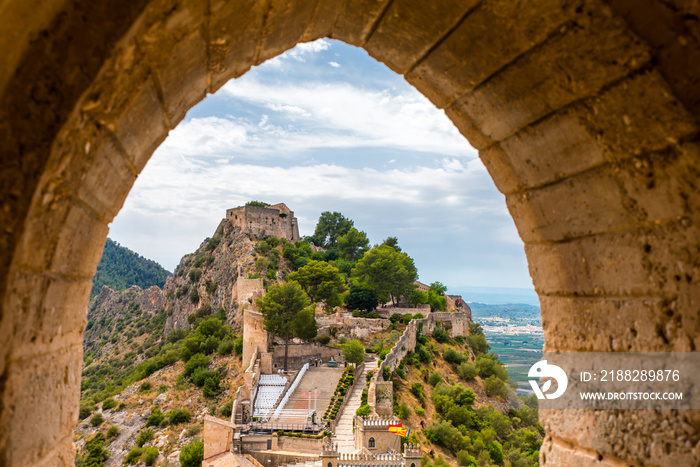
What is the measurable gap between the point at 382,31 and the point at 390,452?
18.1 metres

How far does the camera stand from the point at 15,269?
1280mm

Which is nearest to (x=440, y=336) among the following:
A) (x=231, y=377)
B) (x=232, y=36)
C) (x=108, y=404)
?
(x=231, y=377)

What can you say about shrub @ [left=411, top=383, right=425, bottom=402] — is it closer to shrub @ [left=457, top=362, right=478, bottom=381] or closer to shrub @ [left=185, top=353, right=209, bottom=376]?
shrub @ [left=457, top=362, right=478, bottom=381]

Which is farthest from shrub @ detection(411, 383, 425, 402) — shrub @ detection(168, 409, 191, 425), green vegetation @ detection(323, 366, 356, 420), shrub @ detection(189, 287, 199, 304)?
shrub @ detection(189, 287, 199, 304)

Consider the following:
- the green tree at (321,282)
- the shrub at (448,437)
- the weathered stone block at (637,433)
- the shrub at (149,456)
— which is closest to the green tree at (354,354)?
the shrub at (448,437)

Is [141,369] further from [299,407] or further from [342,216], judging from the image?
[342,216]

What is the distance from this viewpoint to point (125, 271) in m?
93.1

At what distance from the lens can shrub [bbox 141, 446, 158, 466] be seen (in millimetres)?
22798

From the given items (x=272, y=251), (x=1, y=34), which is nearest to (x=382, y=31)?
(x=1, y=34)

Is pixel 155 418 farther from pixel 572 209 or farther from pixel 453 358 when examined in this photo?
pixel 572 209

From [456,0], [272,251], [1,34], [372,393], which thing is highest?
[272,251]

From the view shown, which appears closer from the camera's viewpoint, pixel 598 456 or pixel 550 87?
pixel 550 87

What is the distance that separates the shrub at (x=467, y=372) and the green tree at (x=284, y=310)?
11131 millimetres

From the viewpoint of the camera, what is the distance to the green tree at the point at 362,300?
37.2m
